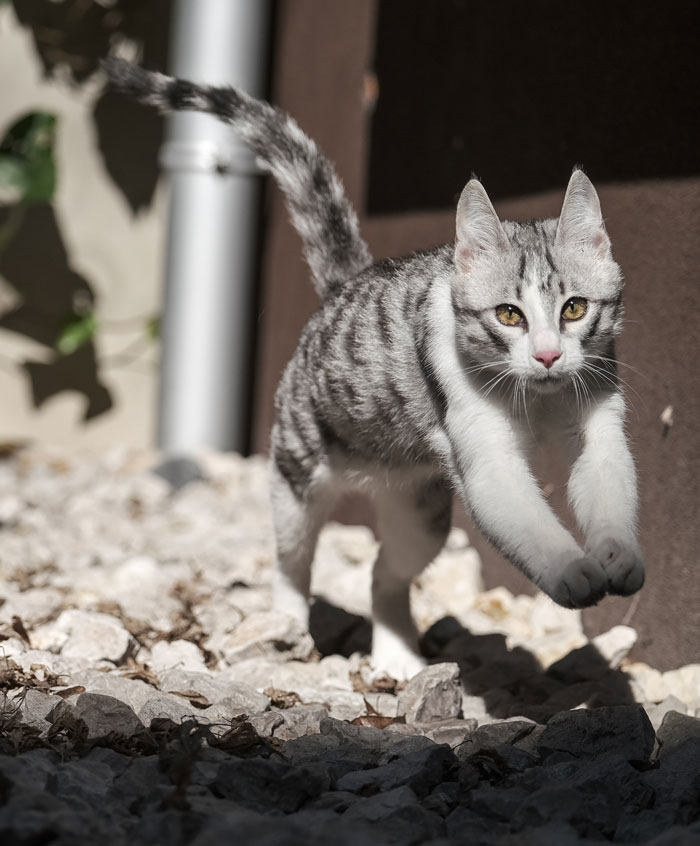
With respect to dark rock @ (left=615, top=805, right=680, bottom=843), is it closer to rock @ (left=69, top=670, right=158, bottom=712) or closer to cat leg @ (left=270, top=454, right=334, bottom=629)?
rock @ (left=69, top=670, right=158, bottom=712)

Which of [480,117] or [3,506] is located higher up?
[480,117]

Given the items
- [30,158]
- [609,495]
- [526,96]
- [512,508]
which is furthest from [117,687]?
[30,158]

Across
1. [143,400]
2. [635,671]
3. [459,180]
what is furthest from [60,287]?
[635,671]

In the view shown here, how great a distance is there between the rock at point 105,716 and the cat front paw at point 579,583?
37.1 inches

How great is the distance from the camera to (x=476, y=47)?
4.26 metres

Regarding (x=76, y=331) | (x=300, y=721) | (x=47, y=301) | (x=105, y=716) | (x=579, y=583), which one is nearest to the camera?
(x=579, y=583)

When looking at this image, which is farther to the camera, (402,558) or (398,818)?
Answer: (402,558)

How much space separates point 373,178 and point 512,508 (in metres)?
2.89

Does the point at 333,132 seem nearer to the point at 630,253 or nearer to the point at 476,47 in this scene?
the point at 476,47

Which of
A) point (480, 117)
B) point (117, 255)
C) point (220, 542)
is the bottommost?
point (220, 542)

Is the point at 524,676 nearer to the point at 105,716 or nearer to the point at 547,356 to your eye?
the point at 547,356

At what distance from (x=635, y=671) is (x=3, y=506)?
2957mm

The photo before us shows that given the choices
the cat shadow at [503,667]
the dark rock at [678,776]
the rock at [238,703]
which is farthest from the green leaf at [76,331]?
the dark rock at [678,776]

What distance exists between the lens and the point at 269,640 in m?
3.16
